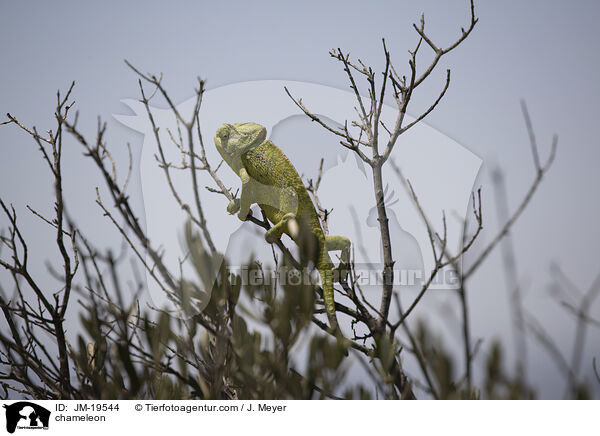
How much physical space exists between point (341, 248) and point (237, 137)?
41 cm

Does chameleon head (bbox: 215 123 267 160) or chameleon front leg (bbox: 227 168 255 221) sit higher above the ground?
chameleon head (bbox: 215 123 267 160)

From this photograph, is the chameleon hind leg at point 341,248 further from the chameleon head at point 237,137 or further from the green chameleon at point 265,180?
the chameleon head at point 237,137

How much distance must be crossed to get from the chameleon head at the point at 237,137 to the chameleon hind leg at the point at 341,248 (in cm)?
34

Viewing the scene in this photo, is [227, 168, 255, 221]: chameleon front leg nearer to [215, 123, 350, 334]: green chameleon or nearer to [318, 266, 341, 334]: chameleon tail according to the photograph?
[215, 123, 350, 334]: green chameleon

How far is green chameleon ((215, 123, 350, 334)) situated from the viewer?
4.37 feet

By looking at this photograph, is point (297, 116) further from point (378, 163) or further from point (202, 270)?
point (202, 270)

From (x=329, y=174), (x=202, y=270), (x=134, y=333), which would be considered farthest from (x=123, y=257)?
(x=329, y=174)

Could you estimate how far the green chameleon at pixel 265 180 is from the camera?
133 centimetres
